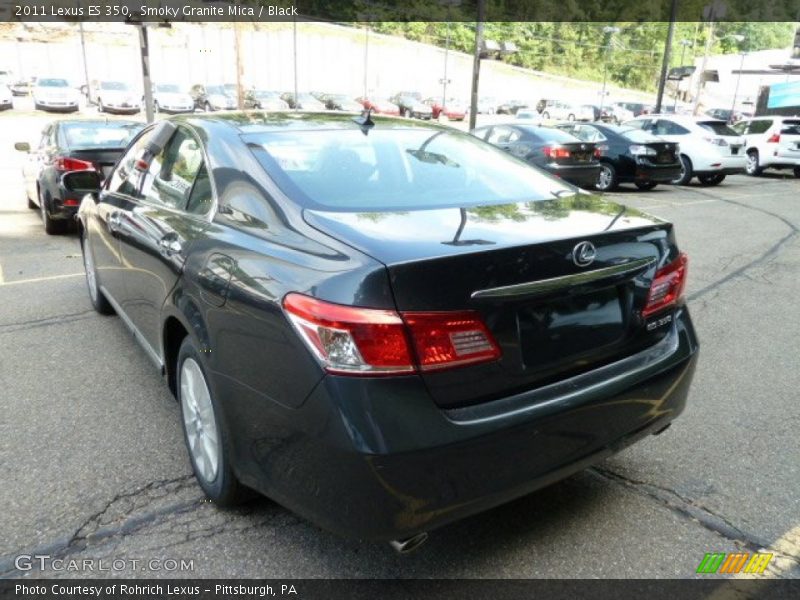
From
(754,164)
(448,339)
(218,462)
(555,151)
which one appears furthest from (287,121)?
(754,164)

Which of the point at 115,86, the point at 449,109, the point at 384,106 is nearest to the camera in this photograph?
the point at 115,86

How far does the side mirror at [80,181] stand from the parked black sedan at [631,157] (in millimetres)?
11423

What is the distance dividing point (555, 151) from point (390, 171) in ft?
33.4

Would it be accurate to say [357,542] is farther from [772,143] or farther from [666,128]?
[772,143]

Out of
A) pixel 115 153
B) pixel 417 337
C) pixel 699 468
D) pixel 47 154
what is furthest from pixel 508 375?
pixel 47 154

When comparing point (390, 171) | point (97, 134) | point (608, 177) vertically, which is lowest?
point (608, 177)

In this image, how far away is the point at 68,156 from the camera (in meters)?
7.69

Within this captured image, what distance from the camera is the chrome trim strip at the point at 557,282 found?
2.00m

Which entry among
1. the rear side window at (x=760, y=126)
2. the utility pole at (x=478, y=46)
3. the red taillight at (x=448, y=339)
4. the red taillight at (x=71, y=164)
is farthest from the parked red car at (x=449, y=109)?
the red taillight at (x=448, y=339)

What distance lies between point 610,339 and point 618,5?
10463 cm

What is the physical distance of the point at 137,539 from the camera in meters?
2.50

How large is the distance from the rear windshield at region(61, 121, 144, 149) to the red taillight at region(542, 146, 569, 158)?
7373 mm

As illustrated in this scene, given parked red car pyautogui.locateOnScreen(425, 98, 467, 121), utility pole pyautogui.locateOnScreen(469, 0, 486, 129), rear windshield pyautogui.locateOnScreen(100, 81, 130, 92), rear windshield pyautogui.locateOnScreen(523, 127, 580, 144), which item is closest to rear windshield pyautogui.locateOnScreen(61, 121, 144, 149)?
rear windshield pyautogui.locateOnScreen(523, 127, 580, 144)

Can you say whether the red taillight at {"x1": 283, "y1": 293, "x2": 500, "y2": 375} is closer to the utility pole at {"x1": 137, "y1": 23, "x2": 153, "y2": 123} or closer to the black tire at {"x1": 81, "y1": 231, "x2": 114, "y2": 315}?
the black tire at {"x1": 81, "y1": 231, "x2": 114, "y2": 315}
